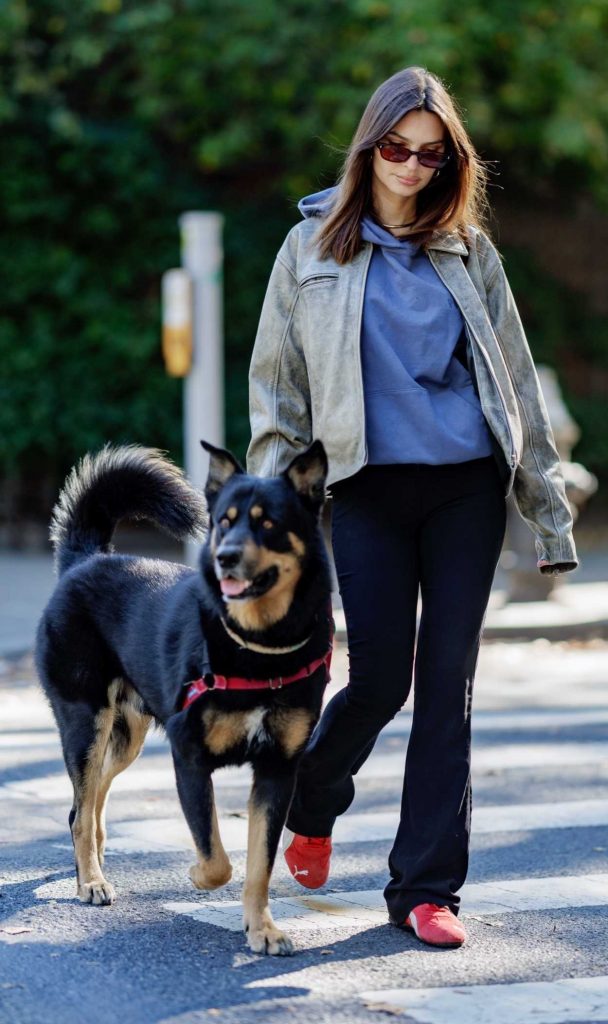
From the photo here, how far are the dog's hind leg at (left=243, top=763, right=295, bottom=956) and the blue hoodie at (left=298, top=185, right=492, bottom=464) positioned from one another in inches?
34.2

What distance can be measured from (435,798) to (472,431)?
3.14ft

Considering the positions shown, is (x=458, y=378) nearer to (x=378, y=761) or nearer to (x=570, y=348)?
(x=378, y=761)

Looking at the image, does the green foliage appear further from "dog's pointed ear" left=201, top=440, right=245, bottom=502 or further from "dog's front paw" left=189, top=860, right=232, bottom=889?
"dog's front paw" left=189, top=860, right=232, bottom=889

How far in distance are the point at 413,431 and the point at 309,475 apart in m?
0.29

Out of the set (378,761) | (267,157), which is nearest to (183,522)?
(378,761)

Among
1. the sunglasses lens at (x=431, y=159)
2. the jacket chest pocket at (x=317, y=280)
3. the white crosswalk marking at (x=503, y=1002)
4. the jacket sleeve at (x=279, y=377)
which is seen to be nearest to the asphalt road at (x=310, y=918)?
the white crosswalk marking at (x=503, y=1002)

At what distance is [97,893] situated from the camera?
4.25m

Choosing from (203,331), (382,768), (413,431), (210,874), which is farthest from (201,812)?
(203,331)

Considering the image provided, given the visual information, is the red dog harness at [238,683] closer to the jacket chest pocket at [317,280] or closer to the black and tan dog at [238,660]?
the black and tan dog at [238,660]

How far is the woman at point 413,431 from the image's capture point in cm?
393

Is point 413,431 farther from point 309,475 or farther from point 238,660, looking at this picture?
point 238,660

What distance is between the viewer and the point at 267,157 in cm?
1655

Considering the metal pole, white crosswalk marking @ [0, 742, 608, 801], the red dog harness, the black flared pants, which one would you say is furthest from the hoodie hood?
the metal pole

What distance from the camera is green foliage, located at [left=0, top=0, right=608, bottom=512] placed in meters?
14.0
